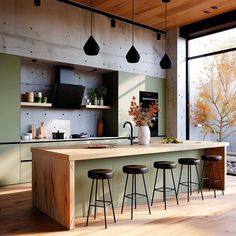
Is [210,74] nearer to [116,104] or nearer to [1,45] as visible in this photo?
[116,104]

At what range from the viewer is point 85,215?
11.8 ft

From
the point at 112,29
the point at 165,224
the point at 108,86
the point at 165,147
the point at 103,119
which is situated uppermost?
the point at 112,29

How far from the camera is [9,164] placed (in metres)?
5.00

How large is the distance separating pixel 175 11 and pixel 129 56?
2636 millimetres

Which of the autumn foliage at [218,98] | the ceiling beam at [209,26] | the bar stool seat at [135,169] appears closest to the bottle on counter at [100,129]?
the autumn foliage at [218,98]

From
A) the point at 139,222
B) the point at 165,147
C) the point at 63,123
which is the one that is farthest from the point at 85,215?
the point at 63,123

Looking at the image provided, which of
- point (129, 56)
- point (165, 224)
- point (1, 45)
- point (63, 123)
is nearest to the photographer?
point (165, 224)

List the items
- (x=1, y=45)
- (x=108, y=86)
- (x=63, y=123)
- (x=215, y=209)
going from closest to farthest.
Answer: (x=215, y=209), (x=1, y=45), (x=63, y=123), (x=108, y=86)

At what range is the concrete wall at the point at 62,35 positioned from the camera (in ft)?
16.9

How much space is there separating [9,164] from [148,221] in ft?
9.34

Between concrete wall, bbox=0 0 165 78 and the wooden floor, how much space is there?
2829mm

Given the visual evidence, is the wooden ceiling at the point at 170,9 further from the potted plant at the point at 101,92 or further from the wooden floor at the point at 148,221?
the wooden floor at the point at 148,221

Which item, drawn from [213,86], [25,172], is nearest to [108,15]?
[213,86]

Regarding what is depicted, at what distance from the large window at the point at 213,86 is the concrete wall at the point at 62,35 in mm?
1349
